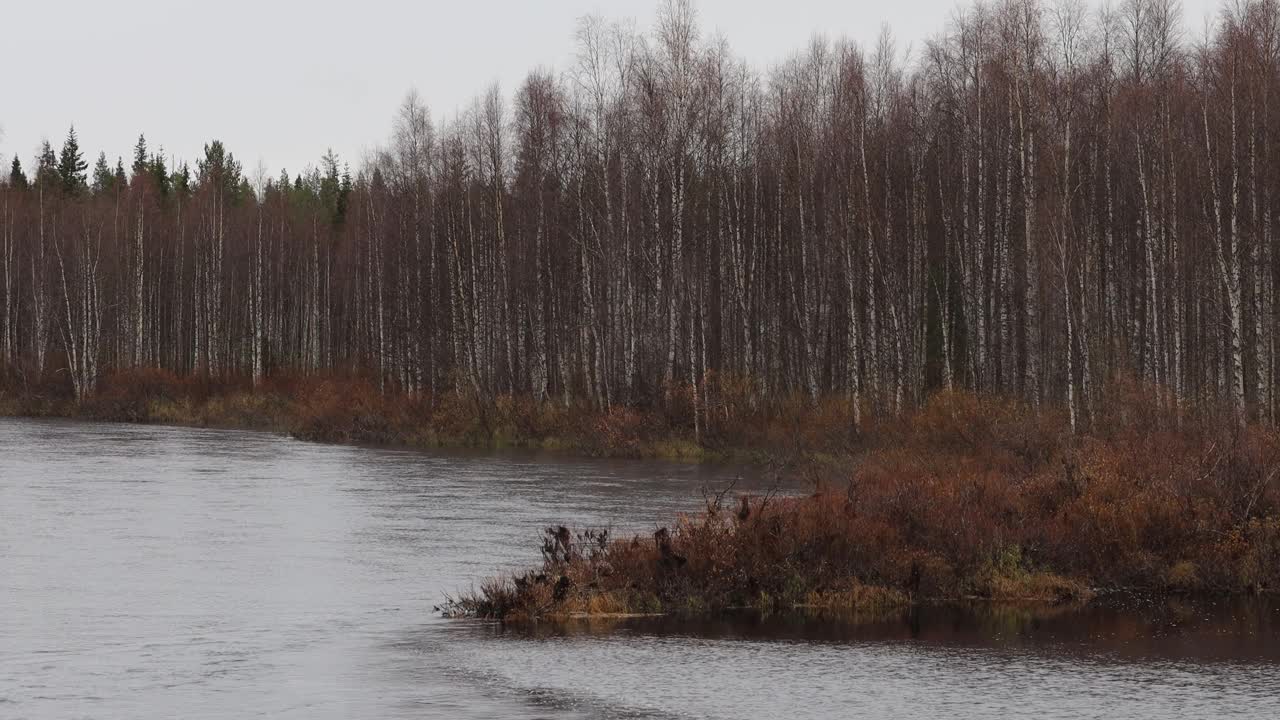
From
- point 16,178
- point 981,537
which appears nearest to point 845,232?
point 981,537

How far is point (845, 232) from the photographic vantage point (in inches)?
1715

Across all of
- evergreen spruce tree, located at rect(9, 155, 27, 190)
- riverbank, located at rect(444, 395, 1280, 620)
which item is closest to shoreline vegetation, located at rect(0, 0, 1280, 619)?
riverbank, located at rect(444, 395, 1280, 620)

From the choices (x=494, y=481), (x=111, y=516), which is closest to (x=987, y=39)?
(x=494, y=481)

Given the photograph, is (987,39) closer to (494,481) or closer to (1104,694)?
(494,481)

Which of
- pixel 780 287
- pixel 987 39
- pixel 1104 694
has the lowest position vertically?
pixel 1104 694

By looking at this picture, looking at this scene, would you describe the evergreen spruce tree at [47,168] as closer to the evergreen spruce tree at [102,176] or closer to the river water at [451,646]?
the evergreen spruce tree at [102,176]

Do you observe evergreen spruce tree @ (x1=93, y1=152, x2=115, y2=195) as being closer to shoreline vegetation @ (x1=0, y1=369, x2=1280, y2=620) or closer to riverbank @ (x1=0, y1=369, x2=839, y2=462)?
riverbank @ (x1=0, y1=369, x2=839, y2=462)

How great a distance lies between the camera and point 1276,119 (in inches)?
1581

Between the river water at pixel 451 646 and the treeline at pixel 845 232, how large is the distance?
14.8 m

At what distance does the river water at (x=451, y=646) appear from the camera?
44.0 ft

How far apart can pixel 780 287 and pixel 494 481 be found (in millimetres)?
20167

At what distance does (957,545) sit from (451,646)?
7531mm

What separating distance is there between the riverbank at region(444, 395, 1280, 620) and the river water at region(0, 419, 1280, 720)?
0.76 meters

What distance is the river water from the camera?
1341 centimetres
